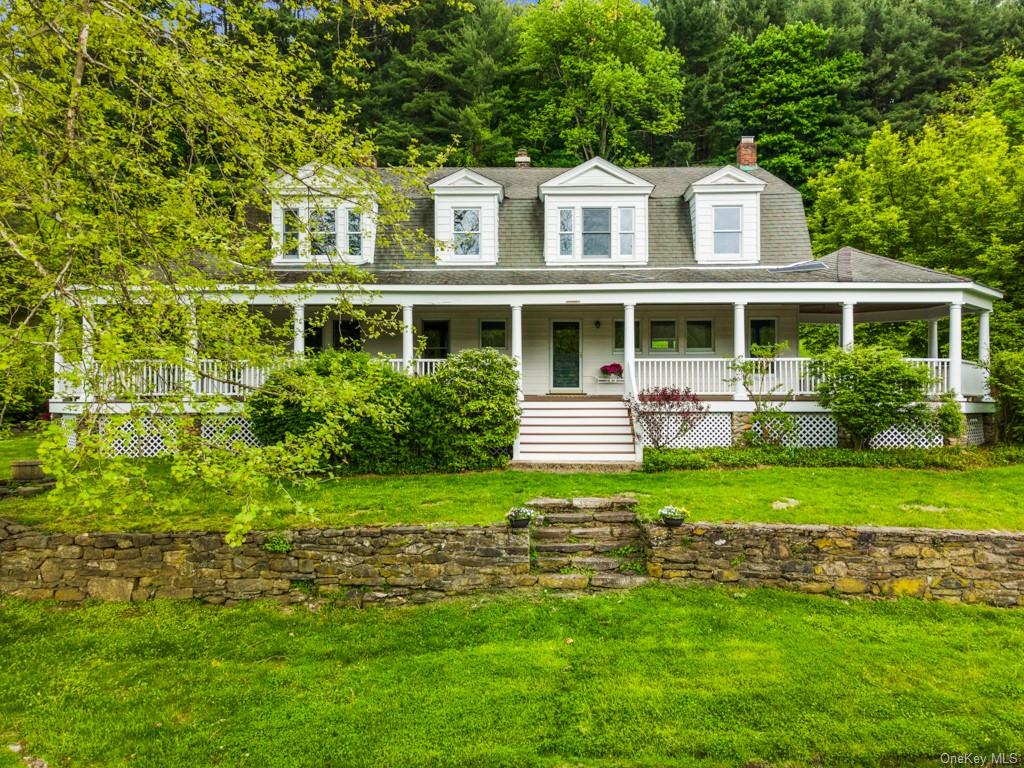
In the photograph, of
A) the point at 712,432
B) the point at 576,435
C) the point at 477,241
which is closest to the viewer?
the point at 576,435

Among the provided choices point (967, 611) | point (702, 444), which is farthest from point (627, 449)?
point (967, 611)

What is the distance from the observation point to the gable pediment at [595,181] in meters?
14.9

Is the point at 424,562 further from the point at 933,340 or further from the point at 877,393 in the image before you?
the point at 933,340

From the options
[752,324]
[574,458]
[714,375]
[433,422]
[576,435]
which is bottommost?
[574,458]

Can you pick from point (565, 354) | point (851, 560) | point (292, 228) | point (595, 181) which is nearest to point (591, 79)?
point (595, 181)

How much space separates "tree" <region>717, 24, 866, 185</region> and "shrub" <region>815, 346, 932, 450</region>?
69.7 ft

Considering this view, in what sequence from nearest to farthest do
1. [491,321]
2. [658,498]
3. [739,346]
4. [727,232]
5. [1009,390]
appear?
[658,498] → [1009,390] → [739,346] → [727,232] → [491,321]

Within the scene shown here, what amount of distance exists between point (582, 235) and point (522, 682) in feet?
40.7

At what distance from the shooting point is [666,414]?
1166cm

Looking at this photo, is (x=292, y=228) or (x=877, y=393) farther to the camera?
(x=877, y=393)

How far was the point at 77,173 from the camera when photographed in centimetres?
562

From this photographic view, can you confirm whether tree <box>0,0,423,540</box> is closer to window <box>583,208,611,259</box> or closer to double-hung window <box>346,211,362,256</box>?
double-hung window <box>346,211,362,256</box>

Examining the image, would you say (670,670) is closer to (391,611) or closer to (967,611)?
(391,611)

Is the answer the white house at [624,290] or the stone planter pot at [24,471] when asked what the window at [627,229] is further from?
the stone planter pot at [24,471]
